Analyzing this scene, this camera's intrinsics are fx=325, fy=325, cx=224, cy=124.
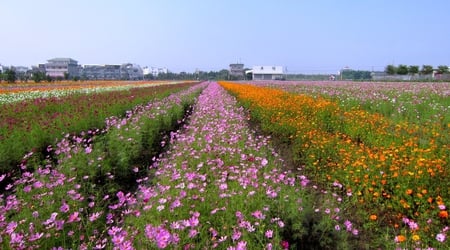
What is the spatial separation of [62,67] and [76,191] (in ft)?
387

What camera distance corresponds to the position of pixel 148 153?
20.3ft

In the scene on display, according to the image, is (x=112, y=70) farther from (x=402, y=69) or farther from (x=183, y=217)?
(x=183, y=217)

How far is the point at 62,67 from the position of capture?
108 meters

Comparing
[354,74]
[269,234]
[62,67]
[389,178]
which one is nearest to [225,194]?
[269,234]

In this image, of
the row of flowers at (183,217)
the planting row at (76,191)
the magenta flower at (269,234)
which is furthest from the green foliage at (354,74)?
the magenta flower at (269,234)

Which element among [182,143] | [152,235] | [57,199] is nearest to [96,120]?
[182,143]

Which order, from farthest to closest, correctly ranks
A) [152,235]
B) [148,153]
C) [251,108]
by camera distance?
→ [251,108] < [148,153] < [152,235]

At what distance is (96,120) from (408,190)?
20.7 ft

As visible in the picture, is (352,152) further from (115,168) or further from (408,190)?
(115,168)

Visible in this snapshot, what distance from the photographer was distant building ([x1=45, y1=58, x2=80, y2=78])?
106 meters

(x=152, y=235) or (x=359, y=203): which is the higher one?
(x=152, y=235)

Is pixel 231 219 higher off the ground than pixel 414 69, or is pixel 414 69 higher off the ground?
pixel 414 69

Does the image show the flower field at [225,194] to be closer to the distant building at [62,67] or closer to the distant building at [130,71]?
the distant building at [62,67]

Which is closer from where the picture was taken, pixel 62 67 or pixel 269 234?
pixel 269 234
